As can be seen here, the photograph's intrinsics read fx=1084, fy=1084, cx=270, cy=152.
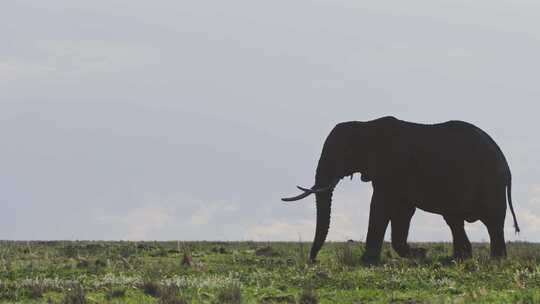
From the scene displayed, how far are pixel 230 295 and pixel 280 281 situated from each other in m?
3.29

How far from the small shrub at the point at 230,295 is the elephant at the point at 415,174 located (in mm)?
9312

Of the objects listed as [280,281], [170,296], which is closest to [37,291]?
[170,296]

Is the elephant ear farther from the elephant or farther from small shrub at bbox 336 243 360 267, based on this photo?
small shrub at bbox 336 243 360 267

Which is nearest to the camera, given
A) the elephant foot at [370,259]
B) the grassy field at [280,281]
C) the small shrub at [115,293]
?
the grassy field at [280,281]

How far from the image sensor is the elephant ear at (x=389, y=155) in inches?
1100

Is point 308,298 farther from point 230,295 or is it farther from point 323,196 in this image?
point 323,196

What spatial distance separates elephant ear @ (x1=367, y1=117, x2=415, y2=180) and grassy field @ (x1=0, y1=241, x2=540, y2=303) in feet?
7.43

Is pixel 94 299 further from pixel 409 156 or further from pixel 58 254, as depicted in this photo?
pixel 58 254

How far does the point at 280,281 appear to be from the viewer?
21.1 m

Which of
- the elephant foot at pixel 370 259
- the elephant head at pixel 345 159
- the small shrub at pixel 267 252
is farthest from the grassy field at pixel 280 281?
the small shrub at pixel 267 252

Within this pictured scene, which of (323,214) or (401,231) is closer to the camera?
(323,214)

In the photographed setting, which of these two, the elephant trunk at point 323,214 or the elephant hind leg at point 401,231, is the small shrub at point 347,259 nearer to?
the elephant trunk at point 323,214

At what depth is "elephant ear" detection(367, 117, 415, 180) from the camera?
91.7 ft

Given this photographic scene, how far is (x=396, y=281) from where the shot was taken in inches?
792
